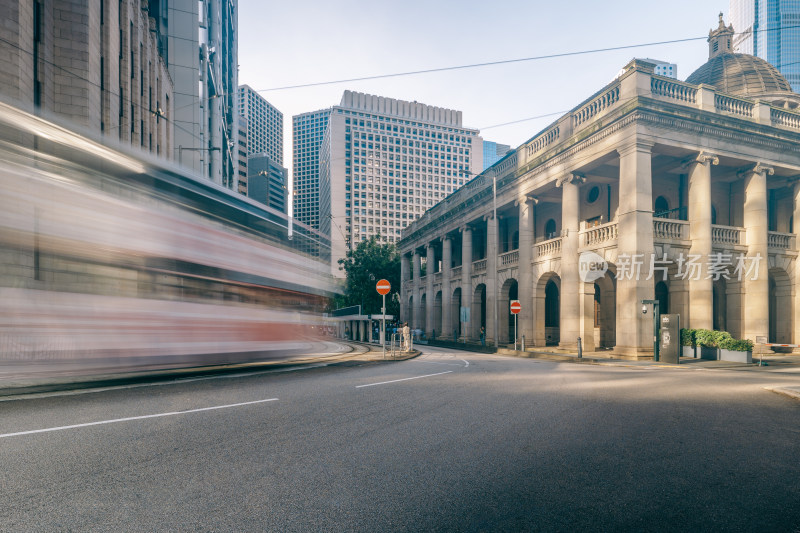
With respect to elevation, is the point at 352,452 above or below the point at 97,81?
below

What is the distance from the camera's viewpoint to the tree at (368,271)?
53.4 metres

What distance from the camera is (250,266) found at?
11492 mm

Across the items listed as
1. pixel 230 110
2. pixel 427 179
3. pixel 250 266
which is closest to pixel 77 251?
pixel 250 266

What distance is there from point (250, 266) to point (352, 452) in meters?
7.80

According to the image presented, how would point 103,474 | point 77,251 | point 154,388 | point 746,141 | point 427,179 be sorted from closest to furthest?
point 103,474 < point 77,251 < point 154,388 < point 746,141 < point 427,179

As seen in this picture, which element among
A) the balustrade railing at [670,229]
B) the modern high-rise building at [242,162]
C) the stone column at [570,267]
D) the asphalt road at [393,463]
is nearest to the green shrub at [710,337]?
the balustrade railing at [670,229]

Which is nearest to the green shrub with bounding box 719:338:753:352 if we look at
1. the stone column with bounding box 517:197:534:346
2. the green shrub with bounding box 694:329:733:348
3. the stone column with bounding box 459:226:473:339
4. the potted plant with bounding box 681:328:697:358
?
the green shrub with bounding box 694:329:733:348

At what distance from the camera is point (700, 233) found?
2081 cm

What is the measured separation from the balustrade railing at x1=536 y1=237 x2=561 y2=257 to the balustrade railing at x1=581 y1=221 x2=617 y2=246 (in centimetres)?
189

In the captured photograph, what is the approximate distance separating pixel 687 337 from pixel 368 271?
3827 centimetres

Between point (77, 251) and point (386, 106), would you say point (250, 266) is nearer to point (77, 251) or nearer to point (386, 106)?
point (77, 251)

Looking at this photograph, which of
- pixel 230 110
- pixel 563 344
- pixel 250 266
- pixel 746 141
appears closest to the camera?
pixel 250 266

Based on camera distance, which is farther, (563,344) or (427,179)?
(427,179)

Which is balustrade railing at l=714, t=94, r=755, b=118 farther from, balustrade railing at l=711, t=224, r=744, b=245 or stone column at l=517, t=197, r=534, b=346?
stone column at l=517, t=197, r=534, b=346
